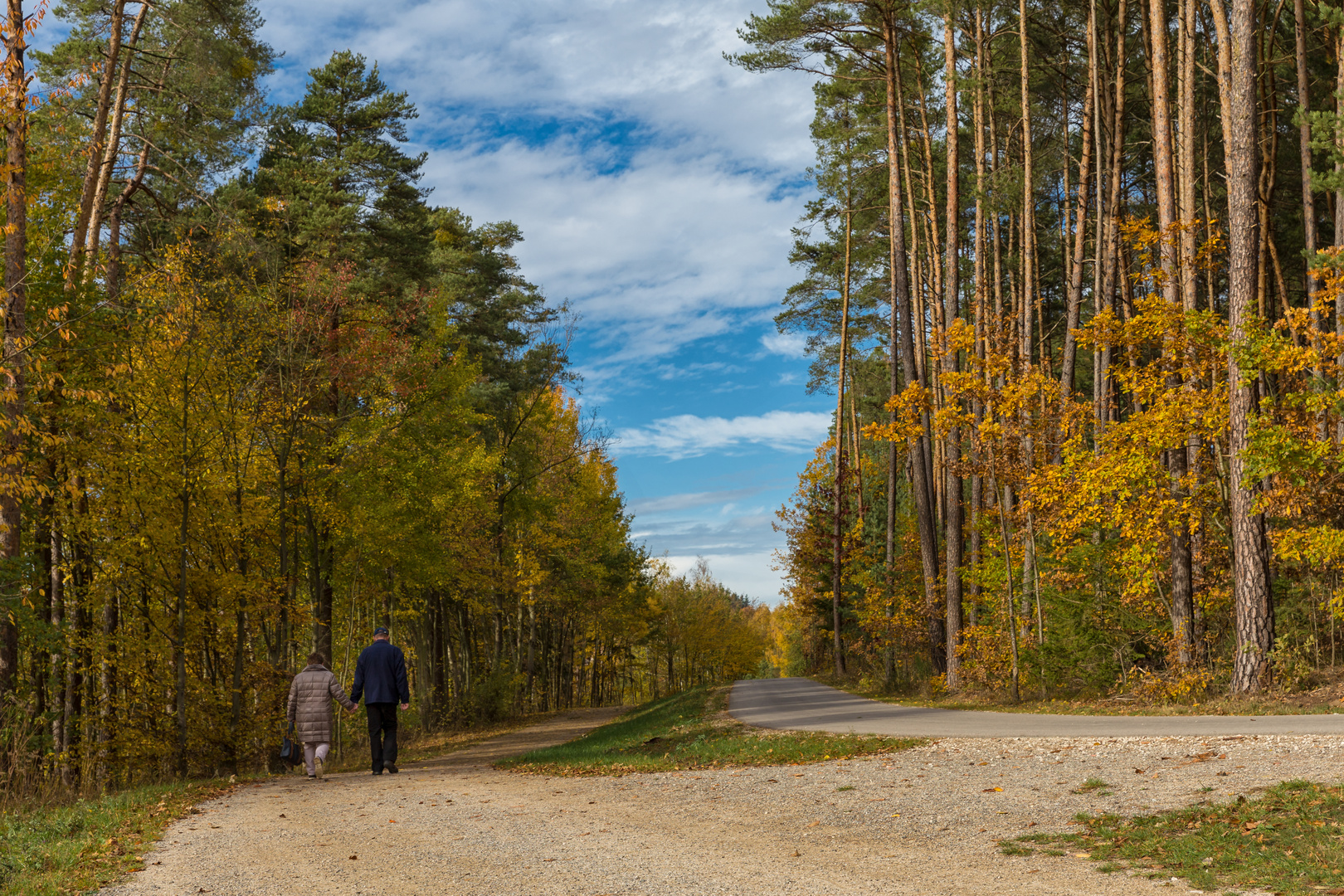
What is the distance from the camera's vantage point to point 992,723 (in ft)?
44.3

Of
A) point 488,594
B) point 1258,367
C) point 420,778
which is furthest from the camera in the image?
point 488,594

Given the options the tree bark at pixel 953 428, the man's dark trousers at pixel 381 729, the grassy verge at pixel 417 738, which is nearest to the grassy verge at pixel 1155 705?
the tree bark at pixel 953 428

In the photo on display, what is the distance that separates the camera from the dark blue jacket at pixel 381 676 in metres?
12.8

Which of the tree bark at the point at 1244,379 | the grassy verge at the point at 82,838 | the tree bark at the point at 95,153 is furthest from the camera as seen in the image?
the tree bark at the point at 95,153

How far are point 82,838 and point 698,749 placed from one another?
763cm

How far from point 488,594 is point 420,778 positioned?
18.0m

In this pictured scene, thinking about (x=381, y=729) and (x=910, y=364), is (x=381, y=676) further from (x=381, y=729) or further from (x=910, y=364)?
(x=910, y=364)

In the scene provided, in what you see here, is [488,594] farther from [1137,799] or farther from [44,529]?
[1137,799]

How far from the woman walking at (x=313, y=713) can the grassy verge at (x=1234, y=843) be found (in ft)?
31.6

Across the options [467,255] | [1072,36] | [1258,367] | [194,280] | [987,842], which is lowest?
[987,842]

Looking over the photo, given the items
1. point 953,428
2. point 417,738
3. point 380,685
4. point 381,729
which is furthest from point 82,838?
point 417,738

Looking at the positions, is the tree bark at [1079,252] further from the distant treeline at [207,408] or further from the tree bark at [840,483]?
the distant treeline at [207,408]

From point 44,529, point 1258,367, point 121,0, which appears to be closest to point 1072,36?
point 1258,367

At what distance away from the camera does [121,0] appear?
1692 cm
